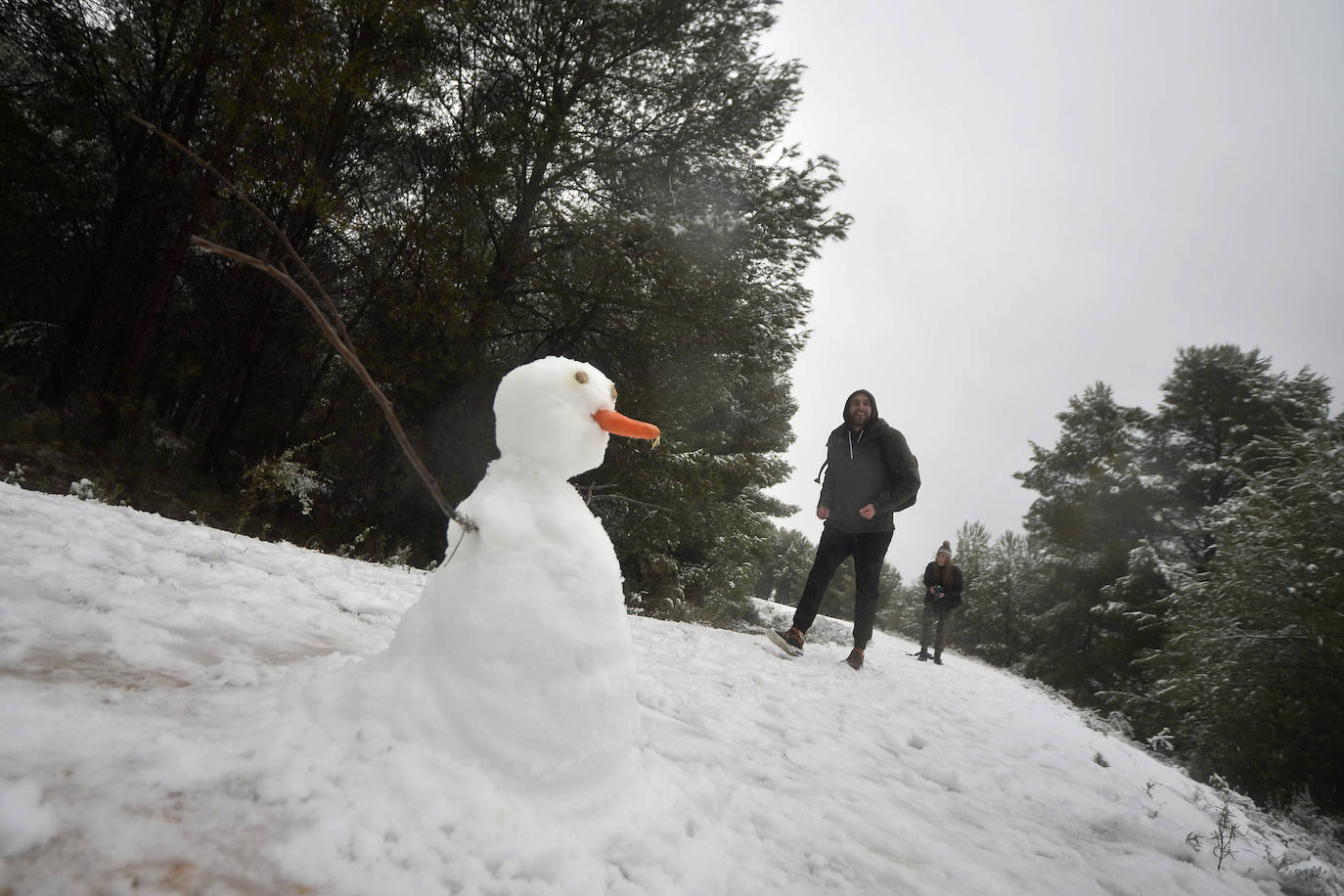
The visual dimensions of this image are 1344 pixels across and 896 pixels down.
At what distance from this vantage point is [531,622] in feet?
4.36

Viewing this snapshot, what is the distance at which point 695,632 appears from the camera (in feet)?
15.7

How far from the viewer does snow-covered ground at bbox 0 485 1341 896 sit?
901mm

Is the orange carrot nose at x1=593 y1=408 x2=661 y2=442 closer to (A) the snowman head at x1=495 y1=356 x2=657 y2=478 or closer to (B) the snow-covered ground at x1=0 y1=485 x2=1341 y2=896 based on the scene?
(A) the snowman head at x1=495 y1=356 x2=657 y2=478

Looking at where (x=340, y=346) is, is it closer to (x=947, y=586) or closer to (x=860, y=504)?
(x=860, y=504)

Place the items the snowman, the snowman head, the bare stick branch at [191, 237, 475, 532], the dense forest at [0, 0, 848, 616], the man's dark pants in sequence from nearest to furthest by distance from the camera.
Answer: the bare stick branch at [191, 237, 475, 532]
the snowman
the snowman head
the man's dark pants
the dense forest at [0, 0, 848, 616]

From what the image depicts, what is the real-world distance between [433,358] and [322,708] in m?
7.16

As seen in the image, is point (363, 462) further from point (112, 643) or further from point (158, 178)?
point (112, 643)

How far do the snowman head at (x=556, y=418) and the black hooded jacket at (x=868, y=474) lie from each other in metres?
3.60

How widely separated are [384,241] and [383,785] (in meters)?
8.06

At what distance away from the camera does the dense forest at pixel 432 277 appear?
6.50 m

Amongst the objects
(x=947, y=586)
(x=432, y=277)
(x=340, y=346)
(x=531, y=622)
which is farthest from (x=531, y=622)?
(x=947, y=586)

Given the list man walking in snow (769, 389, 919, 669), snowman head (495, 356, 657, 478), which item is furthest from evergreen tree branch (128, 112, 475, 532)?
man walking in snow (769, 389, 919, 669)

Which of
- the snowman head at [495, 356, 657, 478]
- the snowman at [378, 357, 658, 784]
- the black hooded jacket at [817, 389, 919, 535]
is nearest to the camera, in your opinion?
the snowman at [378, 357, 658, 784]

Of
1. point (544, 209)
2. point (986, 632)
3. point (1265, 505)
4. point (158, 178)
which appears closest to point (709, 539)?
point (544, 209)
